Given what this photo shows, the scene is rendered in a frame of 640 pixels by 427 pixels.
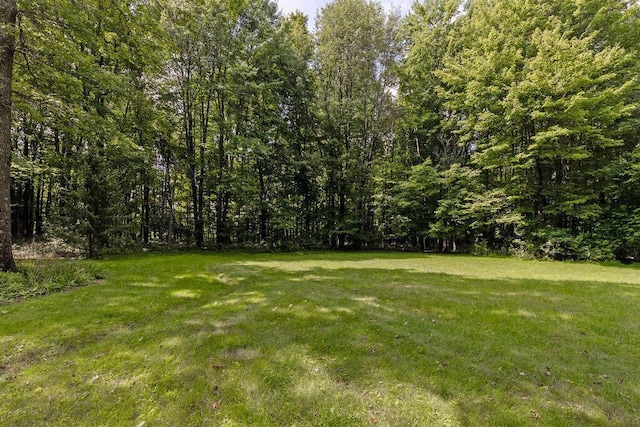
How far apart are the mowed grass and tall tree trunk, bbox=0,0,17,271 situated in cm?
213

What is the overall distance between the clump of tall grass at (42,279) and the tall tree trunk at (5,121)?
1.88 feet

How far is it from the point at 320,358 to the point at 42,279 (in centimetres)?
706

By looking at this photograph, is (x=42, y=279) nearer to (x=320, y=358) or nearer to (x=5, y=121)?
(x=5, y=121)

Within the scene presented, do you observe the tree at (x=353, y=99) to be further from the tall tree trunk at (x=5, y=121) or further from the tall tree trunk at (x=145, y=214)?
the tall tree trunk at (x=5, y=121)

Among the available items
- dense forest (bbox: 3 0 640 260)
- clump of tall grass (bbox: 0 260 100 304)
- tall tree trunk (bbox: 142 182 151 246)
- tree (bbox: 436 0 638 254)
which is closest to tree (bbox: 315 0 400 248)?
dense forest (bbox: 3 0 640 260)

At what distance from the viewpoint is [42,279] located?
6691 mm

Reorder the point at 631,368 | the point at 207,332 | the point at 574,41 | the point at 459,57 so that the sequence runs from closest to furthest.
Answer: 1. the point at 631,368
2. the point at 207,332
3. the point at 574,41
4. the point at 459,57

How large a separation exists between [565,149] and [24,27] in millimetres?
20868

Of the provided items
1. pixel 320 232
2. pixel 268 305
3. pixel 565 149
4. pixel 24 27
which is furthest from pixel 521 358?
pixel 320 232

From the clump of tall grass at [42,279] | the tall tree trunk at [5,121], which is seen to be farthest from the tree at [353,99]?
the tall tree trunk at [5,121]

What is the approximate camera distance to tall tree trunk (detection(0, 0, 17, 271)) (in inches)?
263

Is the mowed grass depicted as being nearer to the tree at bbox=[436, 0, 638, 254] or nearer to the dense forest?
the dense forest

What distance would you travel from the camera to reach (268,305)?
18.5 ft

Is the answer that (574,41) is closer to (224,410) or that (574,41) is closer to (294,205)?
(294,205)
